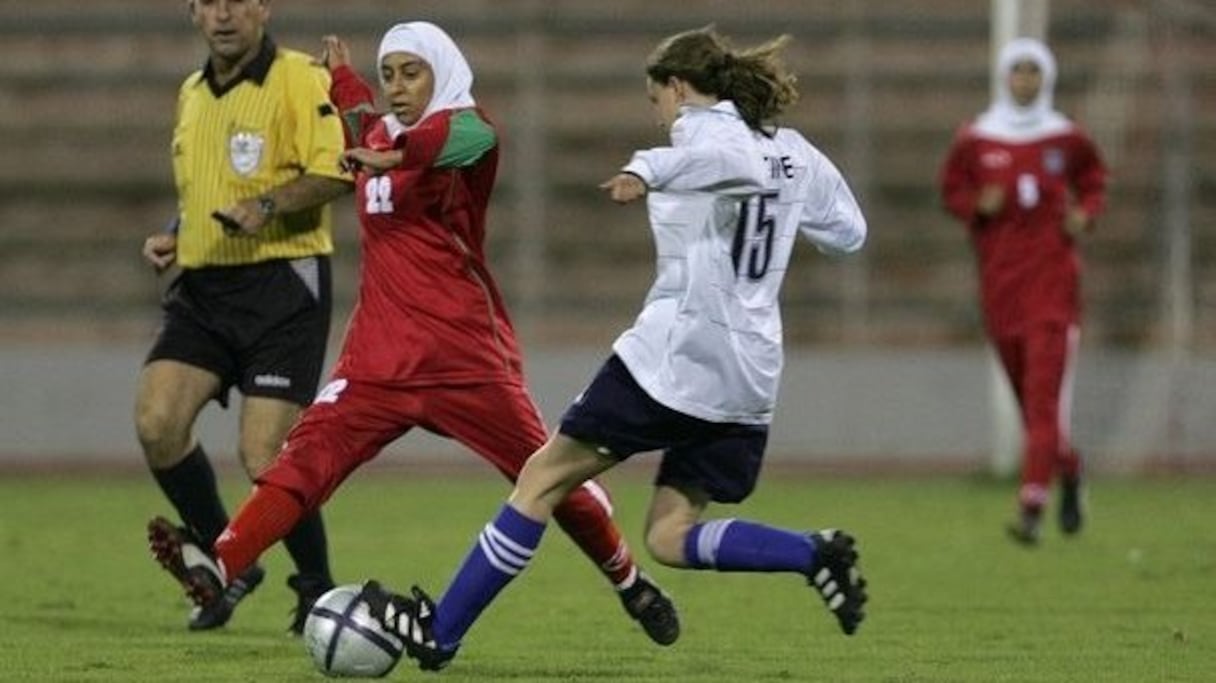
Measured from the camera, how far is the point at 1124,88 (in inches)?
786

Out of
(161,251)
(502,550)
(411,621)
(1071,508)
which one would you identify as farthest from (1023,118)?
(411,621)

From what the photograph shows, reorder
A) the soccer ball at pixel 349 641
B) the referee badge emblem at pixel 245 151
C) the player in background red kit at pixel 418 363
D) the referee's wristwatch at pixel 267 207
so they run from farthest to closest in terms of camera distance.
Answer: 1. the referee badge emblem at pixel 245 151
2. the referee's wristwatch at pixel 267 207
3. the player in background red kit at pixel 418 363
4. the soccer ball at pixel 349 641

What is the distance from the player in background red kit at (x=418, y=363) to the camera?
312 inches

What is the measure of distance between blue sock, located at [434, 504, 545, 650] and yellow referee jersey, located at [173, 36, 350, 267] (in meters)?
1.88

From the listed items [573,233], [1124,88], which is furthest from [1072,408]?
[573,233]

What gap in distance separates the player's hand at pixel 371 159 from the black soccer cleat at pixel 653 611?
1.51m

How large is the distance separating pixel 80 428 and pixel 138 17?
171 inches

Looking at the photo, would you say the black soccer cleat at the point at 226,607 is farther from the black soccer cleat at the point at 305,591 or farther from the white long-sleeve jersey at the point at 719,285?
the white long-sleeve jersey at the point at 719,285

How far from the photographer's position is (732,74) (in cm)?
757

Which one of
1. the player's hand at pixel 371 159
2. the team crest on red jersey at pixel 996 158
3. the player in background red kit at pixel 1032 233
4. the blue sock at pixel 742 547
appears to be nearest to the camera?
the player's hand at pixel 371 159

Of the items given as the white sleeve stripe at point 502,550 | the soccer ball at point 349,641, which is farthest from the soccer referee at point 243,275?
the white sleeve stripe at point 502,550

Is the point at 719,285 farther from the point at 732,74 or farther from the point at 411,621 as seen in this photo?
the point at 411,621

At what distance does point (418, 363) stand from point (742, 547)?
1107 mm

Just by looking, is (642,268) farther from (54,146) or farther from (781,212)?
(781,212)
